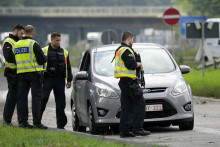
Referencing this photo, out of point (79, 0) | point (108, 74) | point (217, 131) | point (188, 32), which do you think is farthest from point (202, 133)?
point (79, 0)

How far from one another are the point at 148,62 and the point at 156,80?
3.00ft

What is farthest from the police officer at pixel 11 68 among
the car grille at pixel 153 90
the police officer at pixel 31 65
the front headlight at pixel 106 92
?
the car grille at pixel 153 90

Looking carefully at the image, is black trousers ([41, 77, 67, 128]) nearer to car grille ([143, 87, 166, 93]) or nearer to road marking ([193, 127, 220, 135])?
car grille ([143, 87, 166, 93])

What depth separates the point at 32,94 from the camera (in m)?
12.4

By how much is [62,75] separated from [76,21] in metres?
102

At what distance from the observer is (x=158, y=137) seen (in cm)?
1144

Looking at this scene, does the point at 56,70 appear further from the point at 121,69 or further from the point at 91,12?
the point at 91,12

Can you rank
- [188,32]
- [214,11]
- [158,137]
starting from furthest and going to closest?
[214,11]
[188,32]
[158,137]

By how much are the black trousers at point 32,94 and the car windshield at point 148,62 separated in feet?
3.78

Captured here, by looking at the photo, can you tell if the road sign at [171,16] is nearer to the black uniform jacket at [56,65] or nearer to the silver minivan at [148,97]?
the silver minivan at [148,97]

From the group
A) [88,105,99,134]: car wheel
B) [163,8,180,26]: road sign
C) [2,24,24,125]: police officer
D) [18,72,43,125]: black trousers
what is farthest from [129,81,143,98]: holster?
[163,8,180,26]: road sign

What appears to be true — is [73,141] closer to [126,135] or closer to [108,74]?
[126,135]

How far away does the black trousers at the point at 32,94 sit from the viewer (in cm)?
1243

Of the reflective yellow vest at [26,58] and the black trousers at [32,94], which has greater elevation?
the reflective yellow vest at [26,58]
